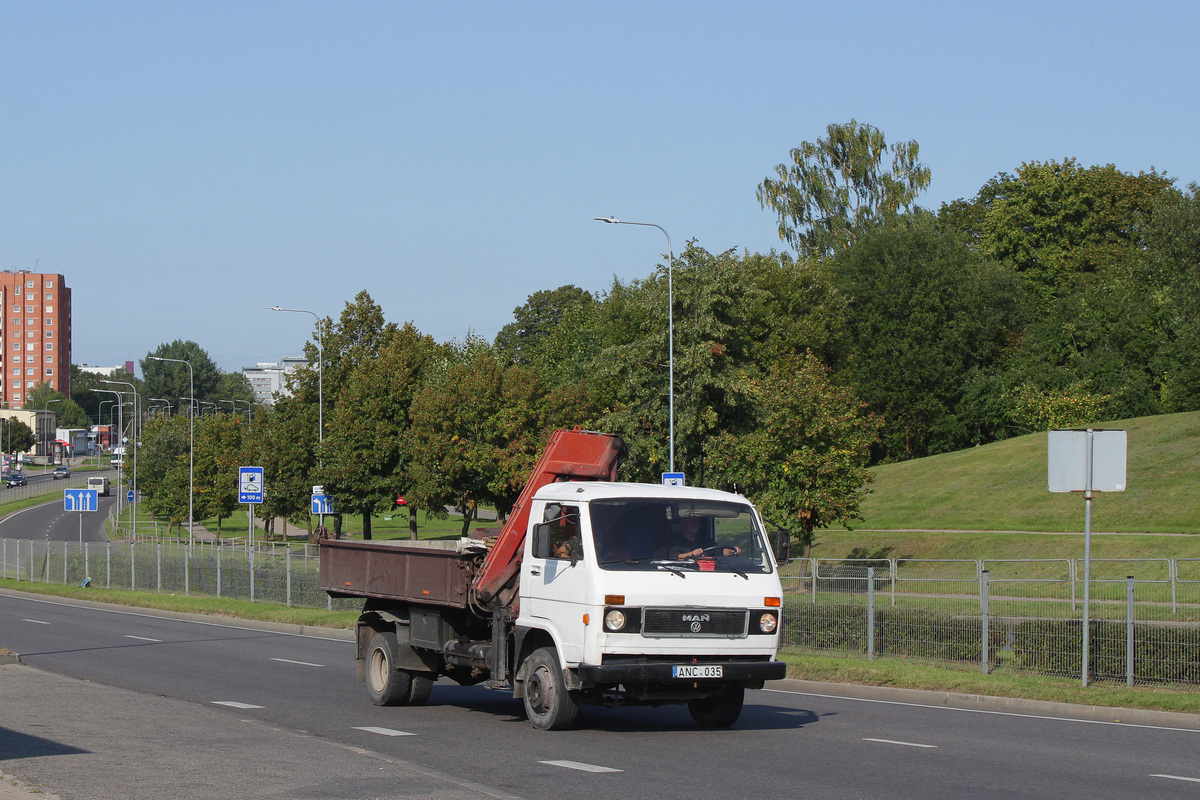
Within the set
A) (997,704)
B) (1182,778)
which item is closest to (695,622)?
(1182,778)

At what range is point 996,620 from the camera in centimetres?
1722

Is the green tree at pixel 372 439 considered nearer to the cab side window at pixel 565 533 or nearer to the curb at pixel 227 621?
the curb at pixel 227 621

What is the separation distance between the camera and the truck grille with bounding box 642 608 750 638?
11.1 m

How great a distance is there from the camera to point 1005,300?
7194 cm

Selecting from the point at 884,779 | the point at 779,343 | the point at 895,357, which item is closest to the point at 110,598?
the point at 884,779

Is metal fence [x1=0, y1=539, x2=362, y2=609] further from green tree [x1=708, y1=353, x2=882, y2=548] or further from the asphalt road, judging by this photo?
the asphalt road

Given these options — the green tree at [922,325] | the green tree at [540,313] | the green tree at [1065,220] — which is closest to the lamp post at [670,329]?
the green tree at [922,325]

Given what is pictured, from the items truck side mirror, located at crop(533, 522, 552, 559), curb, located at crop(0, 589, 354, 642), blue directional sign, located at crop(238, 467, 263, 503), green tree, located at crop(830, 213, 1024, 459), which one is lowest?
curb, located at crop(0, 589, 354, 642)

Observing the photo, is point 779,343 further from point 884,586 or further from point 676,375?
point 884,586

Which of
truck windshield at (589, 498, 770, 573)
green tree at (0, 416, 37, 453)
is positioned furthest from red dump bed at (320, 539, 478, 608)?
green tree at (0, 416, 37, 453)

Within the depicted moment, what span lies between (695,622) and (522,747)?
1846 millimetres

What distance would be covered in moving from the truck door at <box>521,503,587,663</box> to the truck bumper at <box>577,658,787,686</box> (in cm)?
30

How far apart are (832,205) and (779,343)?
12742 mm

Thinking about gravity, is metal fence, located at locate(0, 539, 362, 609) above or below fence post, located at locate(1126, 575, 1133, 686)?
below
